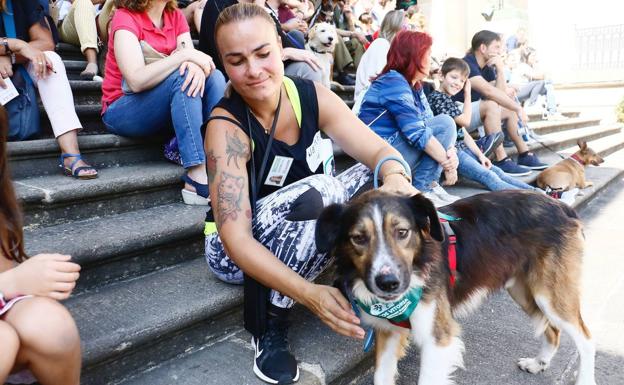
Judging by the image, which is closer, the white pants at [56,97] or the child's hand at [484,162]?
the white pants at [56,97]

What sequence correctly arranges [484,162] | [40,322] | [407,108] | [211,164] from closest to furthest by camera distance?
1. [40,322]
2. [211,164]
3. [407,108]
4. [484,162]

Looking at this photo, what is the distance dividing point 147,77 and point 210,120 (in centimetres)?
109

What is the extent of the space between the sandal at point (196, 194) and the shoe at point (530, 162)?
16.4ft

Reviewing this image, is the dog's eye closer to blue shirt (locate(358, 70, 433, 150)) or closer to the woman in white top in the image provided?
blue shirt (locate(358, 70, 433, 150))

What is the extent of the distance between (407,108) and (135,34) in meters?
2.07

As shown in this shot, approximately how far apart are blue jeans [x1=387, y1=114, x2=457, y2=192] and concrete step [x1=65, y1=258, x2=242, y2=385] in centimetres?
214

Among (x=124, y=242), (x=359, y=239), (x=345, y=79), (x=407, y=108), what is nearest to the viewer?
(x=359, y=239)

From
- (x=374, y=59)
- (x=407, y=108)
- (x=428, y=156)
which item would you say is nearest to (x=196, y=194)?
(x=407, y=108)

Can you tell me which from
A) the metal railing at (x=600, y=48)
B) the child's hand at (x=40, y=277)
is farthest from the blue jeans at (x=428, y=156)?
the metal railing at (x=600, y=48)

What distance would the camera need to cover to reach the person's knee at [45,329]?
133 centimetres

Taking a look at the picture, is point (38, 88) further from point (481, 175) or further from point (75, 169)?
point (481, 175)

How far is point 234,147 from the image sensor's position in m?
1.92

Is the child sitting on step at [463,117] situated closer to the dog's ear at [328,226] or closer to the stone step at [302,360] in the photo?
the stone step at [302,360]

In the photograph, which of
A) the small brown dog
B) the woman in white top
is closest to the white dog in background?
the woman in white top
